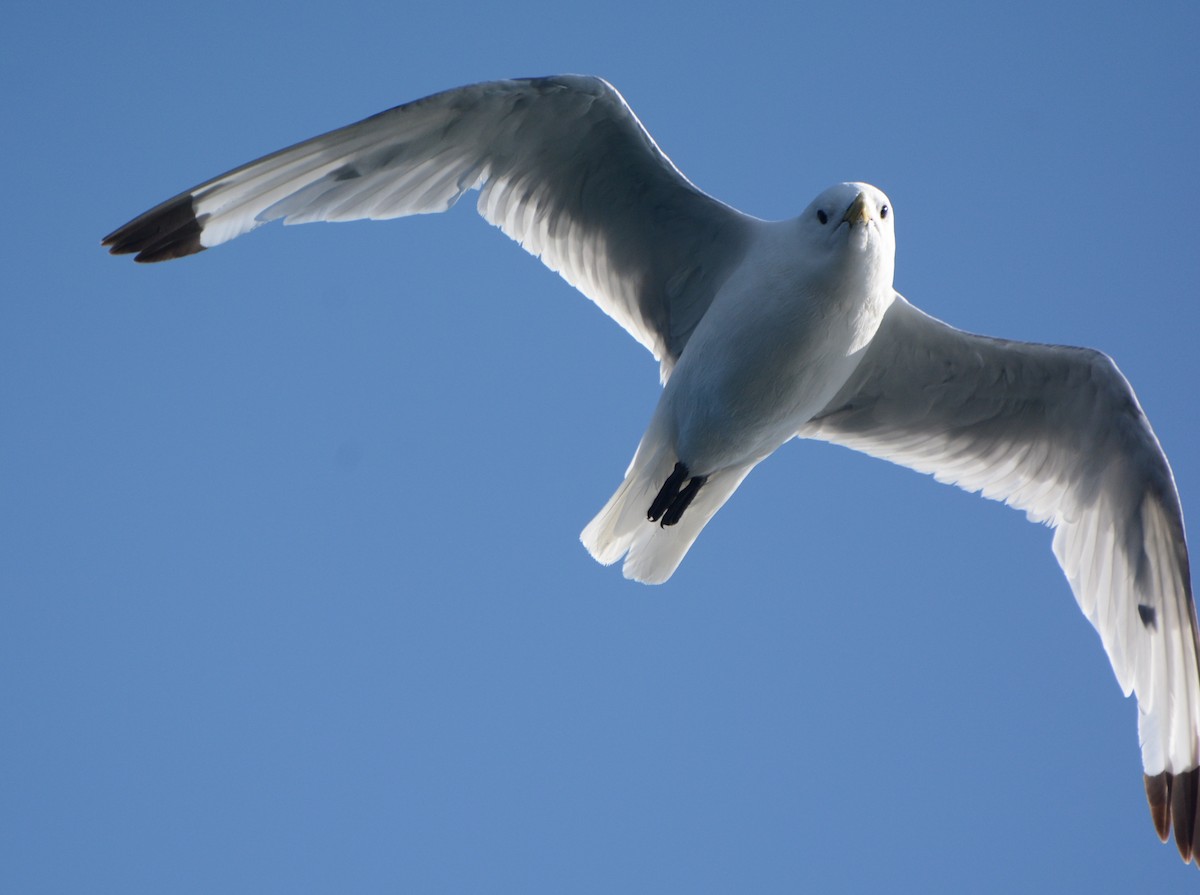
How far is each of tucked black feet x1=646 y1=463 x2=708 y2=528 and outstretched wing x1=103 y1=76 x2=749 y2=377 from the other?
83 cm

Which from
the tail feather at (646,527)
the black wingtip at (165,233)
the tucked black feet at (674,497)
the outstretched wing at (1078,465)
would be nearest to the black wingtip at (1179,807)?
the outstretched wing at (1078,465)

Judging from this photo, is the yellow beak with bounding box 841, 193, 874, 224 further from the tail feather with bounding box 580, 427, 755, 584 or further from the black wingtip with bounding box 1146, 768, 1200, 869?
the black wingtip with bounding box 1146, 768, 1200, 869

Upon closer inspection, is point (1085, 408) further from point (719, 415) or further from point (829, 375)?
point (719, 415)

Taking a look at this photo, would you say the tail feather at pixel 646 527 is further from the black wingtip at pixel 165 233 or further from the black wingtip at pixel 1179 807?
the black wingtip at pixel 1179 807

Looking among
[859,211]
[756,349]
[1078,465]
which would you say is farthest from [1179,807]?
[859,211]

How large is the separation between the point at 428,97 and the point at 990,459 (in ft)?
11.5

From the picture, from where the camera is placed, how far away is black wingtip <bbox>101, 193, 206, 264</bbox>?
6.35 metres

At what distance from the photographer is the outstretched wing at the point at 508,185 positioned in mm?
6195

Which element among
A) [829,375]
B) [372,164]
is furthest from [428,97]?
[829,375]

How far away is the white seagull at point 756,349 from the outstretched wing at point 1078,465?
0.4 inches

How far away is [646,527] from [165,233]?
2.72 meters

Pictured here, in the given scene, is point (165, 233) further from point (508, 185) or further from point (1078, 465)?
point (1078, 465)

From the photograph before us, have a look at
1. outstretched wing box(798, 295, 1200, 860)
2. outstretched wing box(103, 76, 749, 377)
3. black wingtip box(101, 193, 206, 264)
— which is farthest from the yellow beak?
black wingtip box(101, 193, 206, 264)

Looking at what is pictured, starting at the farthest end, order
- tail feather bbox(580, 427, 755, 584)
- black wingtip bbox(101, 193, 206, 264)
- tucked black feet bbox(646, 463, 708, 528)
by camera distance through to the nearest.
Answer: tail feather bbox(580, 427, 755, 584) → tucked black feet bbox(646, 463, 708, 528) → black wingtip bbox(101, 193, 206, 264)
